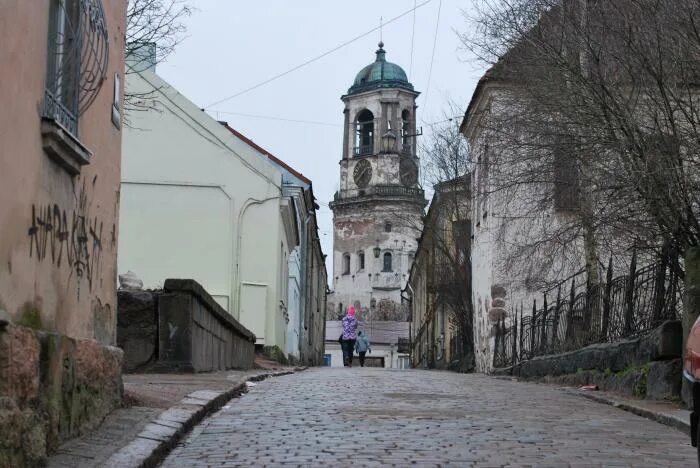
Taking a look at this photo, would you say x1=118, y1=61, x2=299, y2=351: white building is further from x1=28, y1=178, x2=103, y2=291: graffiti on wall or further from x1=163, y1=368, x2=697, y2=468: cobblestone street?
x1=28, y1=178, x2=103, y2=291: graffiti on wall

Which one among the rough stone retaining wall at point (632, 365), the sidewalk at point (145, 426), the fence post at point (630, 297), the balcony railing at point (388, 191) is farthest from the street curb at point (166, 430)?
the balcony railing at point (388, 191)

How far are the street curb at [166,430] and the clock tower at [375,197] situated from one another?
263 feet

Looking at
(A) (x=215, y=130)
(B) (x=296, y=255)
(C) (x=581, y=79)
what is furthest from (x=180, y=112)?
(C) (x=581, y=79)

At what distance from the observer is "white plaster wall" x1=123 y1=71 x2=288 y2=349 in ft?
99.4

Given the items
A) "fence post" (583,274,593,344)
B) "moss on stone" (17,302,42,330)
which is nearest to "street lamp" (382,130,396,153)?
"fence post" (583,274,593,344)

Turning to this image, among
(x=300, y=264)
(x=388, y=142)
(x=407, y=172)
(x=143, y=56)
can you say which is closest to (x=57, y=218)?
(x=143, y=56)

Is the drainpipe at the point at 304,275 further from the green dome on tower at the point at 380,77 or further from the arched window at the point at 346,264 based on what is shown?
the arched window at the point at 346,264

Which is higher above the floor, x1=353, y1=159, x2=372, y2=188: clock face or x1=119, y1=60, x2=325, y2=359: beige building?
x1=353, y1=159, x2=372, y2=188: clock face

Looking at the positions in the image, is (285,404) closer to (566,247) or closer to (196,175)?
(566,247)

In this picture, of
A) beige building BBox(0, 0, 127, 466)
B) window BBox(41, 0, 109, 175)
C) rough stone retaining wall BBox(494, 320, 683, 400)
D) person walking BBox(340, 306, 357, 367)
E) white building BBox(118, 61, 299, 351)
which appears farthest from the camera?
person walking BBox(340, 306, 357, 367)

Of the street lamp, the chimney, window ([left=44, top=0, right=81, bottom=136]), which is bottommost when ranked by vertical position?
window ([left=44, top=0, right=81, bottom=136])

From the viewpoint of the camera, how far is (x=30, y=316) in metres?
6.02

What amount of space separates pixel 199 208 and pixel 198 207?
4cm

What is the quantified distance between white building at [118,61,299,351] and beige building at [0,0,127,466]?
855 inches
